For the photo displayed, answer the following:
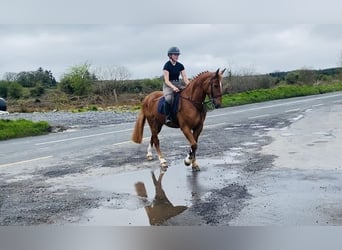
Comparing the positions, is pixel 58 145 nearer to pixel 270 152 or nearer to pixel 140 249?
pixel 270 152

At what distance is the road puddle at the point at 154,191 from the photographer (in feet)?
12.1

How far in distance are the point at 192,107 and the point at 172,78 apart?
641 millimetres

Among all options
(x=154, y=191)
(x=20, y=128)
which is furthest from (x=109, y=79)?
(x=20, y=128)

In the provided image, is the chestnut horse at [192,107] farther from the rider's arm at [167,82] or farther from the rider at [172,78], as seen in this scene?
the rider's arm at [167,82]

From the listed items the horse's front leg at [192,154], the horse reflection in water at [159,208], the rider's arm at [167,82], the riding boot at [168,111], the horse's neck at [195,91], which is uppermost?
the rider's arm at [167,82]

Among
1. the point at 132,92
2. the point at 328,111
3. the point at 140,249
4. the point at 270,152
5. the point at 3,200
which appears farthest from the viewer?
the point at 328,111

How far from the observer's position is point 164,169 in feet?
18.4

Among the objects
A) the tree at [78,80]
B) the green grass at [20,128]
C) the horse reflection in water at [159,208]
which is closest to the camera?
the horse reflection in water at [159,208]

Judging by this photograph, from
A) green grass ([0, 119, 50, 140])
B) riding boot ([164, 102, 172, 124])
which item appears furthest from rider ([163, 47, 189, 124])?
green grass ([0, 119, 50, 140])

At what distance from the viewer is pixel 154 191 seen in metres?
4.54

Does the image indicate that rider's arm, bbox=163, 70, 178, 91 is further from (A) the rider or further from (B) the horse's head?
(B) the horse's head

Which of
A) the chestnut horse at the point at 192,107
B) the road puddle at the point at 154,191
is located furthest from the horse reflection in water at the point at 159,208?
the chestnut horse at the point at 192,107

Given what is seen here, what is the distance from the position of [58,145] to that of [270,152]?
158 inches

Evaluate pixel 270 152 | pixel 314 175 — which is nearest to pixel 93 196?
pixel 314 175
